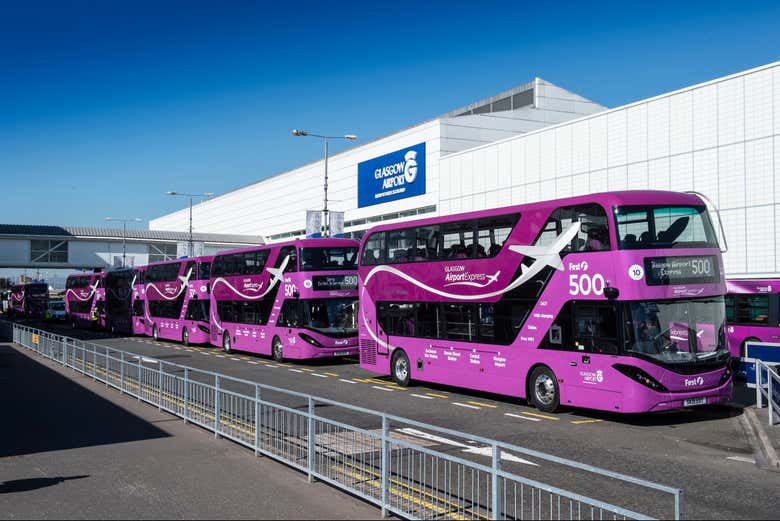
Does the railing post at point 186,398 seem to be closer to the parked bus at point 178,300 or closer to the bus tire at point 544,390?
the bus tire at point 544,390

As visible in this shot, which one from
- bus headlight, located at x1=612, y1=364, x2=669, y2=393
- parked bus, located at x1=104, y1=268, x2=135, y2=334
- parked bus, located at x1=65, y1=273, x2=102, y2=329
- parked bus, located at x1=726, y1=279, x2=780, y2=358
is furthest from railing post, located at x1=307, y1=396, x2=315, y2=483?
parked bus, located at x1=65, y1=273, x2=102, y2=329

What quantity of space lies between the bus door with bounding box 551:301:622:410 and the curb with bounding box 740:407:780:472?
2.19m

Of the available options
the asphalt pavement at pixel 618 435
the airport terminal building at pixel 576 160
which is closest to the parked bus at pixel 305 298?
the asphalt pavement at pixel 618 435

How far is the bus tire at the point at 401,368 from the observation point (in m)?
18.5

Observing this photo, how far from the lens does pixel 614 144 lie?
3516 cm

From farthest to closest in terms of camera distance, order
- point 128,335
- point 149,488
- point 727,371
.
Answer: point 128,335, point 727,371, point 149,488

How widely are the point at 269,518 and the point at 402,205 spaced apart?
44.8 meters

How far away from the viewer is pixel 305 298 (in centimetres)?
2367

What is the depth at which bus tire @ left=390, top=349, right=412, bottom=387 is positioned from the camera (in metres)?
18.5

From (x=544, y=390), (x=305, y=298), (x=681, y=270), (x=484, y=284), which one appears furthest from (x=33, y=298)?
(x=681, y=270)

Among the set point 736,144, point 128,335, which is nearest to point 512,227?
point 736,144

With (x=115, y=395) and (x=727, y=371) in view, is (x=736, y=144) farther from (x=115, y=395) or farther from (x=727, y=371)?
(x=115, y=395)

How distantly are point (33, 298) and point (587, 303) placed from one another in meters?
65.8

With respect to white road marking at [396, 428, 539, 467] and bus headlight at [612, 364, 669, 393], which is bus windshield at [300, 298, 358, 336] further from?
bus headlight at [612, 364, 669, 393]
